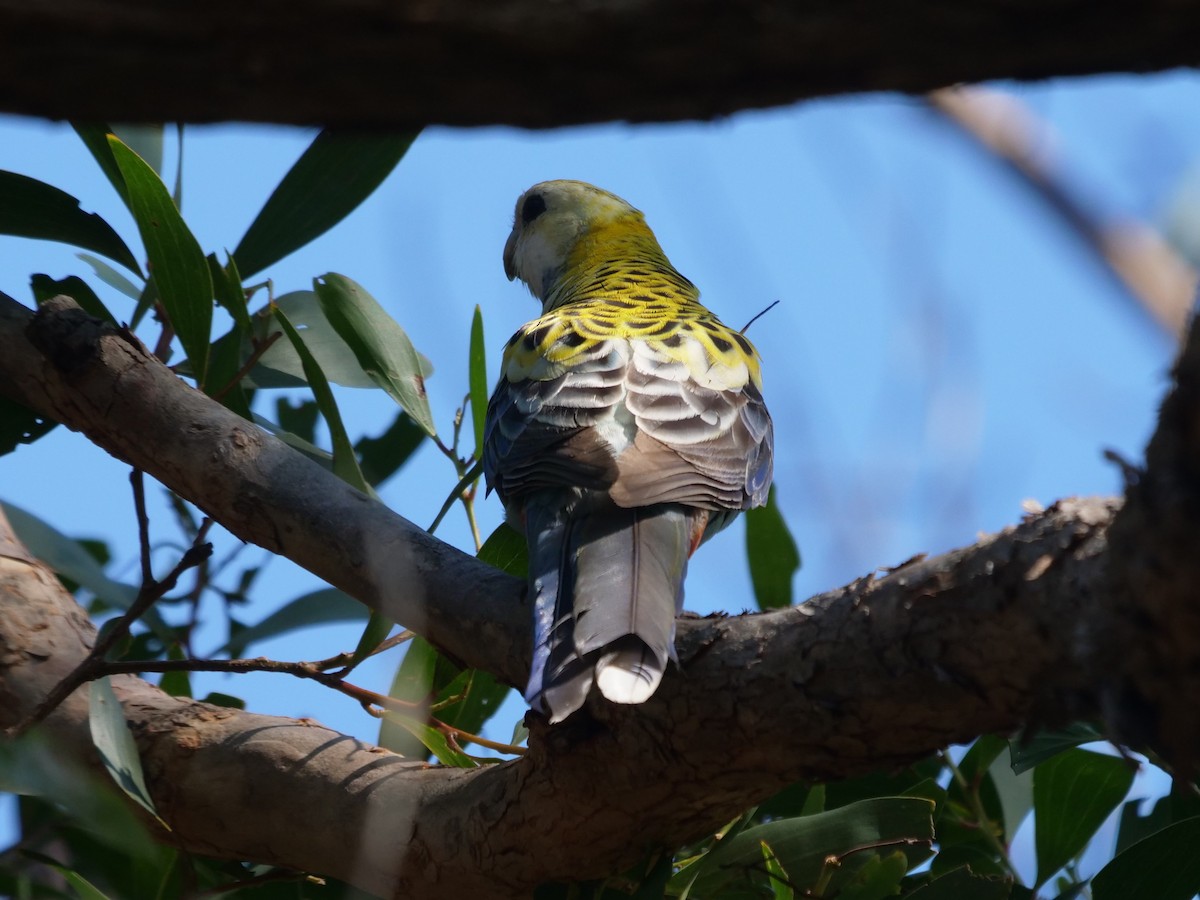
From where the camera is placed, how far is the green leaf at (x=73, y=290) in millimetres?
3982

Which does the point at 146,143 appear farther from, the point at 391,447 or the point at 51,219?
the point at 391,447

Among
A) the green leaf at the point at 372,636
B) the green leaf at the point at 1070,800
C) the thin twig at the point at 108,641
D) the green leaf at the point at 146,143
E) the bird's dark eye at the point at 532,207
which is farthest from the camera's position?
the bird's dark eye at the point at 532,207

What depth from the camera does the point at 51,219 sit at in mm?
4012

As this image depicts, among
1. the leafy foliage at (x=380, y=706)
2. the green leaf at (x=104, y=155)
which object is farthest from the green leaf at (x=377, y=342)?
the green leaf at (x=104, y=155)

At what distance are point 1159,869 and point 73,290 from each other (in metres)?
3.67

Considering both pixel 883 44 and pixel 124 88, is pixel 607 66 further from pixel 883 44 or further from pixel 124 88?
pixel 124 88

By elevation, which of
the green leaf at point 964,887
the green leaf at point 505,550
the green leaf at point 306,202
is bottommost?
the green leaf at point 964,887

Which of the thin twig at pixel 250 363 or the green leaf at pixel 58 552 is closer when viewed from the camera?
the thin twig at pixel 250 363

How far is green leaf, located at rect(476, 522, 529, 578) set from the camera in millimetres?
3684

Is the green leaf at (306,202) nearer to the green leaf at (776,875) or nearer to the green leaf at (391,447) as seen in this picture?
the green leaf at (391,447)

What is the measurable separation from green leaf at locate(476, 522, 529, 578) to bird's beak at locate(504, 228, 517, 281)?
333 cm

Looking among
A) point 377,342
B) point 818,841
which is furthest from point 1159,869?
point 377,342

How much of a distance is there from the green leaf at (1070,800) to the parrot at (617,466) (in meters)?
1.20

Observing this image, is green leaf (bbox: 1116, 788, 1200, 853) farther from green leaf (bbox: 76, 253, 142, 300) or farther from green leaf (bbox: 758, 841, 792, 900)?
green leaf (bbox: 76, 253, 142, 300)
